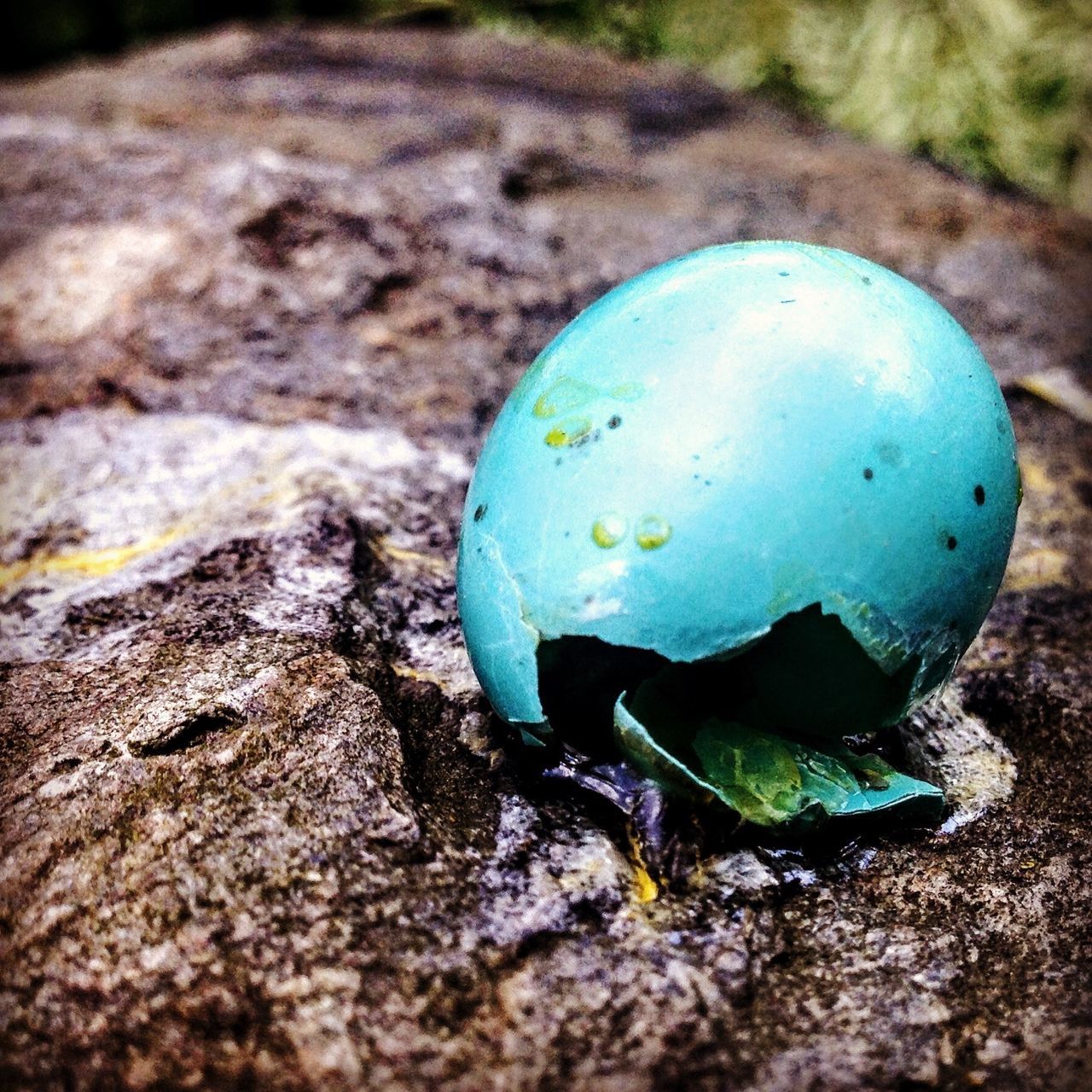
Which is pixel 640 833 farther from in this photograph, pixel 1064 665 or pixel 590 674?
pixel 1064 665

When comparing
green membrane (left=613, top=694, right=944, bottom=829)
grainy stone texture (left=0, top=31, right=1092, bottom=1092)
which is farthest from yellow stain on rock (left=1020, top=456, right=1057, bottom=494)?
green membrane (left=613, top=694, right=944, bottom=829)

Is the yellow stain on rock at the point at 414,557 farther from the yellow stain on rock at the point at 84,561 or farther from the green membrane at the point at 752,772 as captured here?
the green membrane at the point at 752,772

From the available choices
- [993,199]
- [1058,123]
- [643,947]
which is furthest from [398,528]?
[1058,123]

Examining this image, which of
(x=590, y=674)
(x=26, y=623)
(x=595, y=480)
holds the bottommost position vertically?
(x=26, y=623)

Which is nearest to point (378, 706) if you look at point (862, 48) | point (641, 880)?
point (641, 880)

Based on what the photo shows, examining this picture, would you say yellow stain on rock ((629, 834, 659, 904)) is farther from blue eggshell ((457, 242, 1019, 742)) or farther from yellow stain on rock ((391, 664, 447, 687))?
yellow stain on rock ((391, 664, 447, 687))

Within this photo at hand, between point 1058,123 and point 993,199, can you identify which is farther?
point 1058,123
